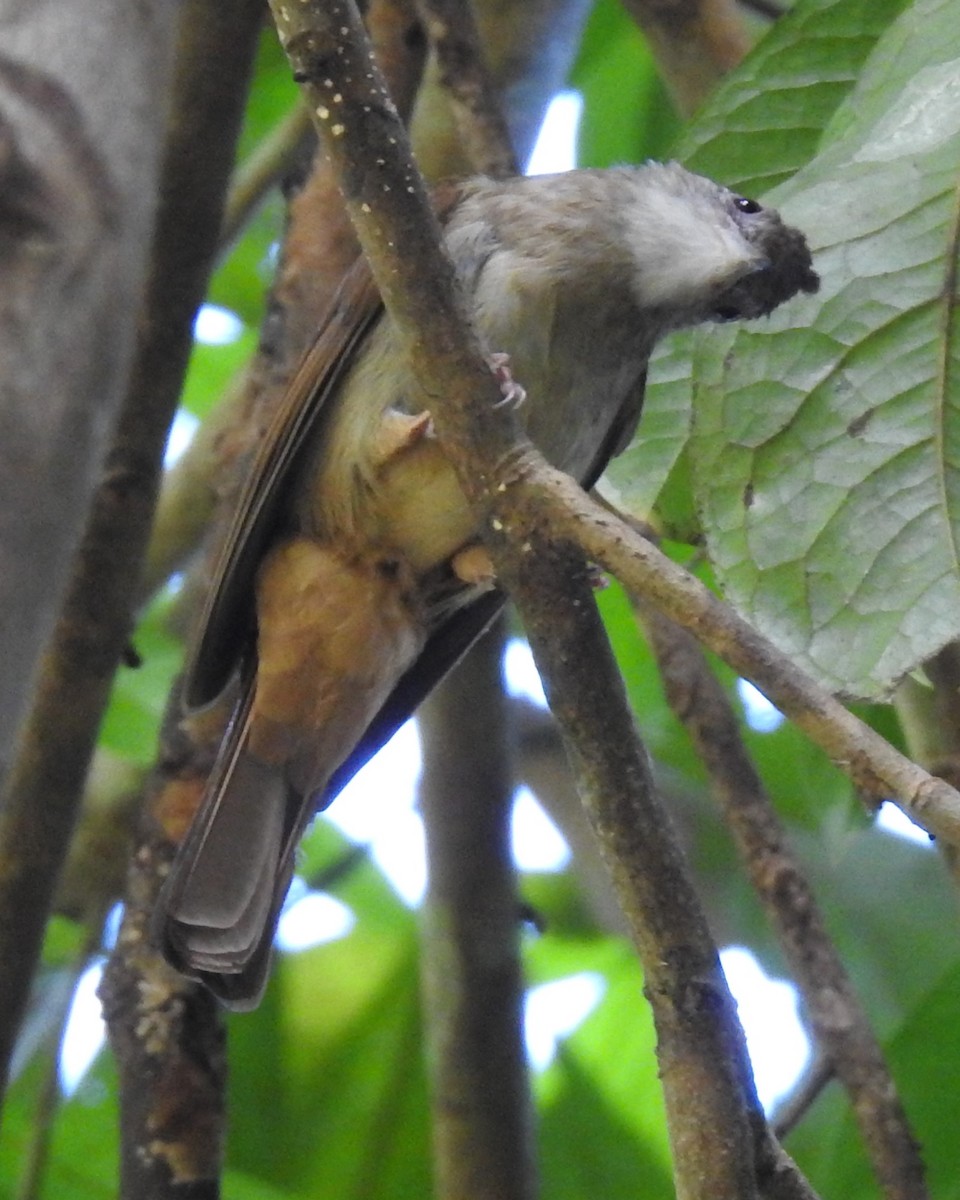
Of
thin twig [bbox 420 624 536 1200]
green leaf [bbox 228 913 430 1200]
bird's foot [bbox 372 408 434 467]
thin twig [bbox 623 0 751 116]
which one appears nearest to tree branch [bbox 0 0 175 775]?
bird's foot [bbox 372 408 434 467]

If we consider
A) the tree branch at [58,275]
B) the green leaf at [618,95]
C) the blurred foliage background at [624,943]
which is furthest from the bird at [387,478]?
the green leaf at [618,95]

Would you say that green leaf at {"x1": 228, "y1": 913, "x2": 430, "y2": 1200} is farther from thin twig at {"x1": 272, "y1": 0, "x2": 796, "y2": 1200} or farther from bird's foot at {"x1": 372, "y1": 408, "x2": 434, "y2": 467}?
thin twig at {"x1": 272, "y1": 0, "x2": 796, "y2": 1200}

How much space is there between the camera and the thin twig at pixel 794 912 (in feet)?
7.30

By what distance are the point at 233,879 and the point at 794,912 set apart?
Result: 2.49ft

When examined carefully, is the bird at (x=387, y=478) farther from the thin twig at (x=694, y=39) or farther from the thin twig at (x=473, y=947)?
the thin twig at (x=694, y=39)

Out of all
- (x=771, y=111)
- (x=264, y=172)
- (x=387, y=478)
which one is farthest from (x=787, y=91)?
(x=264, y=172)

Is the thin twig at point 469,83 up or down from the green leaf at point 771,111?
up

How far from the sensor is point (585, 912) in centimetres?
409

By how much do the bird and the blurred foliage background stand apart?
0.14 m

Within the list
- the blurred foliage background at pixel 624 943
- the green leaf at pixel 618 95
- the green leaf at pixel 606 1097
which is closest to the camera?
the blurred foliage background at pixel 624 943

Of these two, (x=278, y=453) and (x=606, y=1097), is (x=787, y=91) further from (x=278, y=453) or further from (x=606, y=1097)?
(x=606, y=1097)

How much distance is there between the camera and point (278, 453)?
8.30ft

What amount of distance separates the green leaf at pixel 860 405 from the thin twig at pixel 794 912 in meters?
0.27

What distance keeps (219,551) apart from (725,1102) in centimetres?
138
